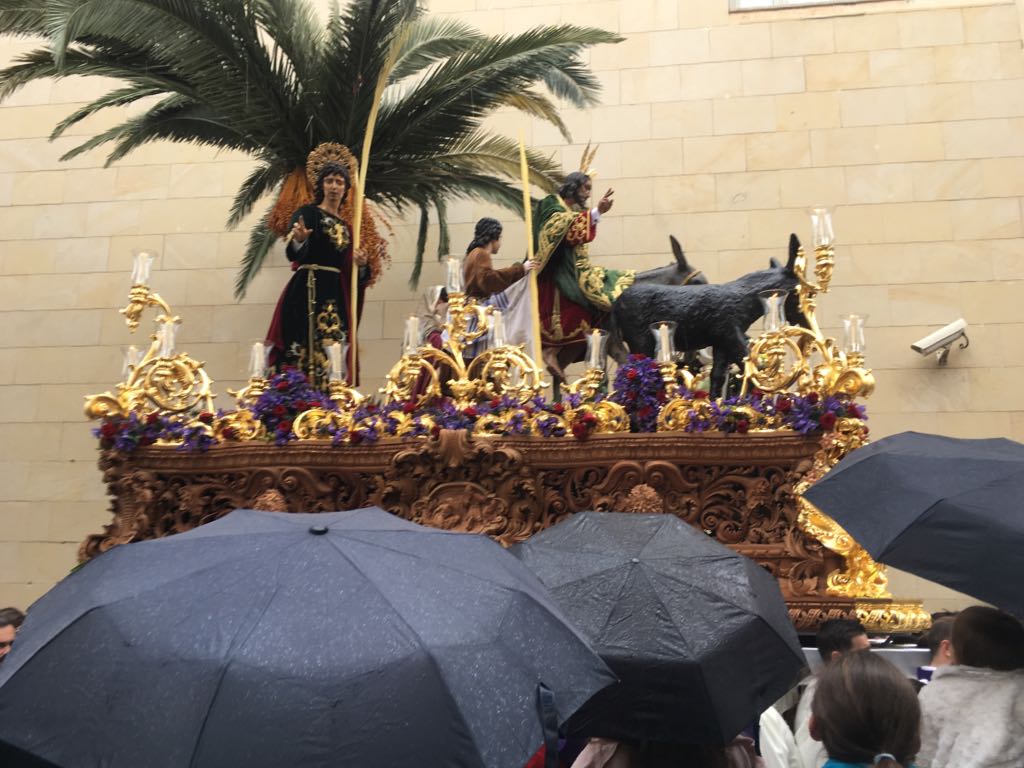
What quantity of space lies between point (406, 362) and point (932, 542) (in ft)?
16.5

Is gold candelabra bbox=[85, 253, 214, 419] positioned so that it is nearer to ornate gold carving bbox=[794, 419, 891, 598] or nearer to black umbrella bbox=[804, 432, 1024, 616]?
ornate gold carving bbox=[794, 419, 891, 598]

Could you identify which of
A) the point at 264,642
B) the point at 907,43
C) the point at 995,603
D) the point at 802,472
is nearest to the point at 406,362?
the point at 802,472

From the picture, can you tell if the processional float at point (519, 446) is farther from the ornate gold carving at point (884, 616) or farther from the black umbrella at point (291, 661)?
the black umbrella at point (291, 661)

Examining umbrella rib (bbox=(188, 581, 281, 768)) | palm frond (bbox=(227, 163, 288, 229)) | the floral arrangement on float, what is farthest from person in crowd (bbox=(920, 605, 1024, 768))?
palm frond (bbox=(227, 163, 288, 229))

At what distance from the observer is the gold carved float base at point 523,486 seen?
23.7 feet

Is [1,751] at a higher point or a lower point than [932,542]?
lower

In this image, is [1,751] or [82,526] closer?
[1,751]

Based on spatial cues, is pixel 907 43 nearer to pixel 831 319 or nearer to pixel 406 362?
pixel 831 319

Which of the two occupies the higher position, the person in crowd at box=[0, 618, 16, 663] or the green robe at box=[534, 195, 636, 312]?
the green robe at box=[534, 195, 636, 312]

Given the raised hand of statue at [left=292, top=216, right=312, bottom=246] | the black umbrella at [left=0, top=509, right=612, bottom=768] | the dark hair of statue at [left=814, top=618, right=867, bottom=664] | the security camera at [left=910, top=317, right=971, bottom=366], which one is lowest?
the dark hair of statue at [left=814, top=618, right=867, bottom=664]

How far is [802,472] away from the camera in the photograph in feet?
23.7

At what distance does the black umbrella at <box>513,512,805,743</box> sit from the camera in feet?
11.4

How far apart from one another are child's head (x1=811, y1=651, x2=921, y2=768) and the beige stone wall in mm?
9003

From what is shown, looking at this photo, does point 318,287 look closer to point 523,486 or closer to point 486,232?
point 486,232
